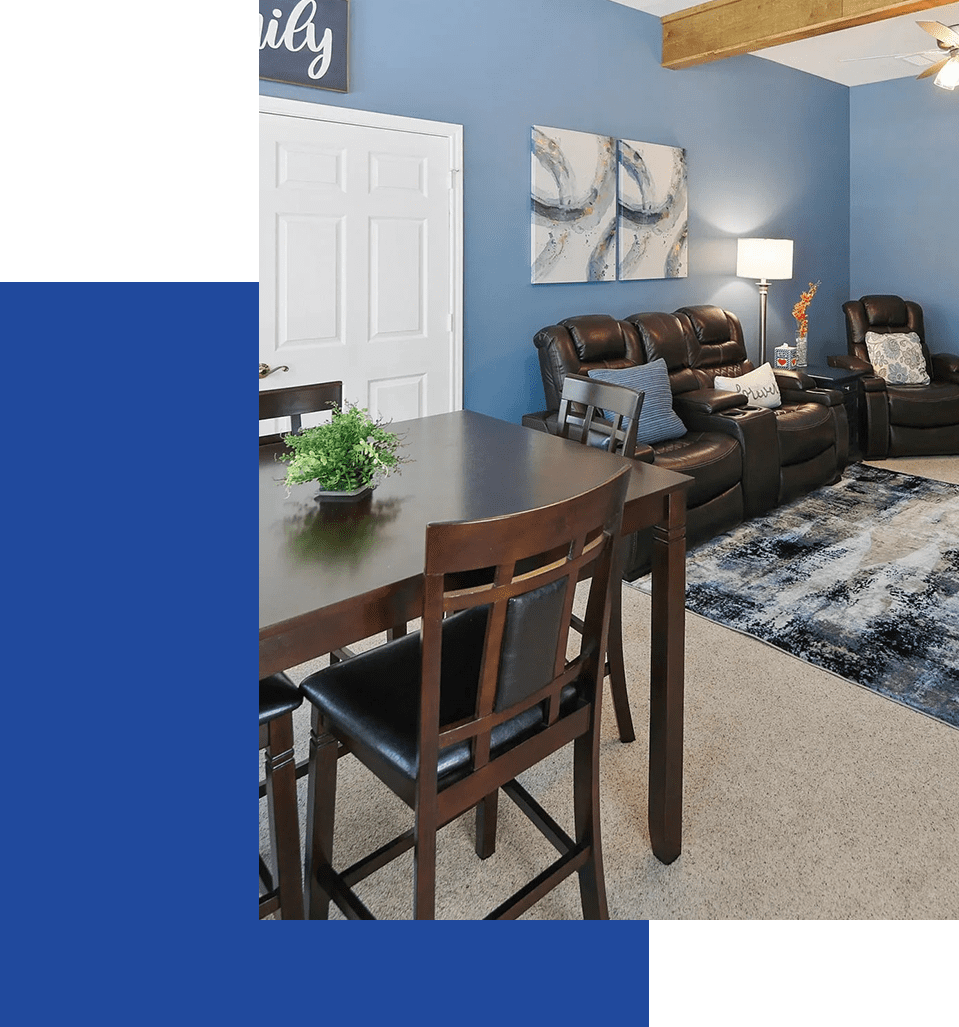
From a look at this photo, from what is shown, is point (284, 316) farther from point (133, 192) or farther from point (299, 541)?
point (133, 192)

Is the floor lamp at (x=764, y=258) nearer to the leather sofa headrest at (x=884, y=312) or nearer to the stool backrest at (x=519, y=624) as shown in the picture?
the leather sofa headrest at (x=884, y=312)

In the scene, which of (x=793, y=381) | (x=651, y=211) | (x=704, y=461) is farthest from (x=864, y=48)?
(x=704, y=461)

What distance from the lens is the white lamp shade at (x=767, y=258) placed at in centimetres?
527

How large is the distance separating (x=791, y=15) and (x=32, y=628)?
4.78 metres

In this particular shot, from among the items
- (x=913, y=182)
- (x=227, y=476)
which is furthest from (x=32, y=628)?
(x=913, y=182)

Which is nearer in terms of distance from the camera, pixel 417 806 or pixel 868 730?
pixel 417 806

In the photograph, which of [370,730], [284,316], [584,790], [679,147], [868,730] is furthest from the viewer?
[679,147]

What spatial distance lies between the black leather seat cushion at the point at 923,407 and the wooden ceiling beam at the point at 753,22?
237cm

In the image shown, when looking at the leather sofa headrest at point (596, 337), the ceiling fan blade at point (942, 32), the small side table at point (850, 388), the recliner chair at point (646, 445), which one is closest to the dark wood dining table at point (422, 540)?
the recliner chair at point (646, 445)

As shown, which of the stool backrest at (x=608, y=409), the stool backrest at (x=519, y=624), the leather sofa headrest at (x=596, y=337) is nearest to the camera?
the stool backrest at (x=519, y=624)

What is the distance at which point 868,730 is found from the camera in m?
2.39

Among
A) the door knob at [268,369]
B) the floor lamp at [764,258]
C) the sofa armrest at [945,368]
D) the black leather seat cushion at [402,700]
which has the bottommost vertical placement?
the black leather seat cushion at [402,700]

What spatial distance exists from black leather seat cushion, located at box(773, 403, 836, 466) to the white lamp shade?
106 centimetres

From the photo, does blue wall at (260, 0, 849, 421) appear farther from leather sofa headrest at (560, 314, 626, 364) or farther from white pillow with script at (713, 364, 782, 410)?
white pillow with script at (713, 364, 782, 410)
